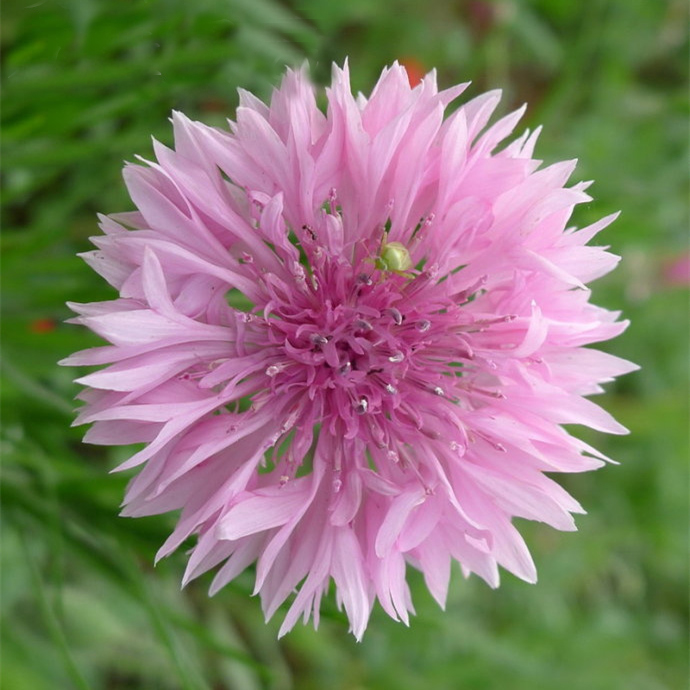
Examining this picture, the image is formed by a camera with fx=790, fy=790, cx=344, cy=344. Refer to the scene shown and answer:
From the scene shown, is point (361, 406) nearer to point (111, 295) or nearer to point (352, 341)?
point (352, 341)

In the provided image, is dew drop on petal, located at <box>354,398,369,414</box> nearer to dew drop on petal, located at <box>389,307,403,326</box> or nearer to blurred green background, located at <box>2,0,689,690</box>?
dew drop on petal, located at <box>389,307,403,326</box>

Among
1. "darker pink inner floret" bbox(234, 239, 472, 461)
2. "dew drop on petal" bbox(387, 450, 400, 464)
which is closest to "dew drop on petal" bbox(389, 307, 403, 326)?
"darker pink inner floret" bbox(234, 239, 472, 461)

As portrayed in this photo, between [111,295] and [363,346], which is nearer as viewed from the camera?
[363,346]

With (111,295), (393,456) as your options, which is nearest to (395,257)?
(393,456)

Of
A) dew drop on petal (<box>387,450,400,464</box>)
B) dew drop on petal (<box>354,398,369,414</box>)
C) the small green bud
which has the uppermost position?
the small green bud

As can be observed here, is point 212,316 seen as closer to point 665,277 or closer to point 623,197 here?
point 623,197

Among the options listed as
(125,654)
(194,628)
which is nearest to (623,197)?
(194,628)

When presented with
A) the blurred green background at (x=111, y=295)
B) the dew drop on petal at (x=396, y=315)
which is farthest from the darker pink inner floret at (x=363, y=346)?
the blurred green background at (x=111, y=295)
